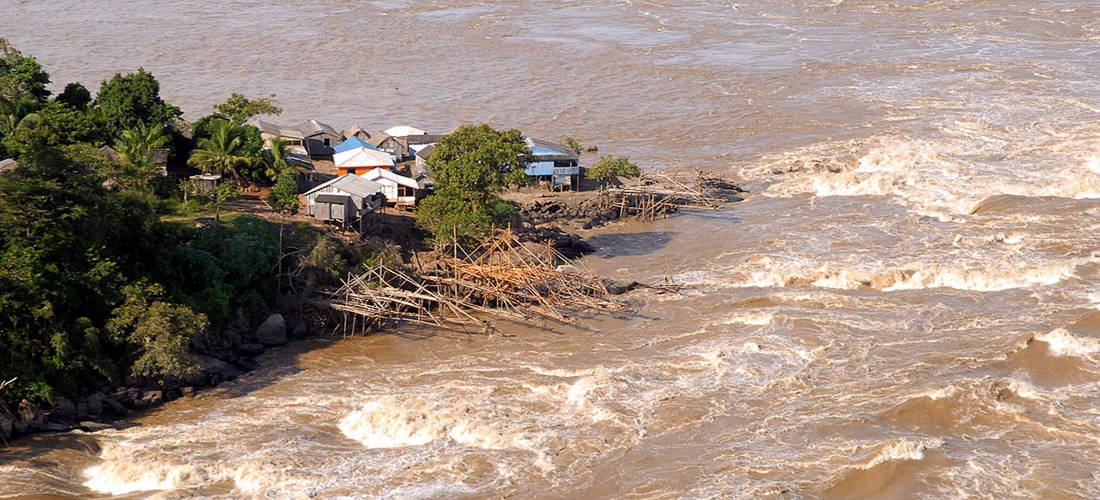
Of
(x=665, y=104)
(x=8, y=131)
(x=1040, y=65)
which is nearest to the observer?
(x=8, y=131)

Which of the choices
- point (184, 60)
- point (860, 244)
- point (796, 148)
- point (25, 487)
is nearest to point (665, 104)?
point (796, 148)

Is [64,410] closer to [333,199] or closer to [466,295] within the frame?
[333,199]

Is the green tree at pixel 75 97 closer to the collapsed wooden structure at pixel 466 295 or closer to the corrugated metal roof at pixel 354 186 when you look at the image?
the corrugated metal roof at pixel 354 186

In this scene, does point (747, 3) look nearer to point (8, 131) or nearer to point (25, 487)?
point (8, 131)

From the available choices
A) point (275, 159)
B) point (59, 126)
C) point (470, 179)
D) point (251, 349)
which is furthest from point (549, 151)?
A: point (59, 126)

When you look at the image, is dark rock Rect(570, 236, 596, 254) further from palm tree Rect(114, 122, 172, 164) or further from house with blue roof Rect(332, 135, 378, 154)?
palm tree Rect(114, 122, 172, 164)

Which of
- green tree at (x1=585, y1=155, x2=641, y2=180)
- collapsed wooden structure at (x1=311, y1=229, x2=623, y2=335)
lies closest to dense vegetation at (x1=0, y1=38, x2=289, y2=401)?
collapsed wooden structure at (x1=311, y1=229, x2=623, y2=335)
